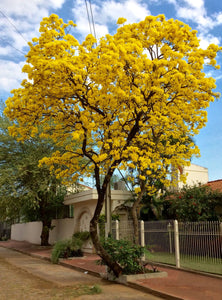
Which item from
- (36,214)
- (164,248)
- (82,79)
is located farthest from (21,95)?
(36,214)

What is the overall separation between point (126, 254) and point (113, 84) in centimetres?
508

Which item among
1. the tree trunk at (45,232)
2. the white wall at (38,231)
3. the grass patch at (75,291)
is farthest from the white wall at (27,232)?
the grass patch at (75,291)

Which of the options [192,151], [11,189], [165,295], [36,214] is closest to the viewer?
[165,295]

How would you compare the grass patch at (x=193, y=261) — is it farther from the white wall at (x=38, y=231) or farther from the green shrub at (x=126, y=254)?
the white wall at (x=38, y=231)

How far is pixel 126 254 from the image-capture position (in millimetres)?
9805

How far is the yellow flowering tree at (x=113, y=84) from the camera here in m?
8.94

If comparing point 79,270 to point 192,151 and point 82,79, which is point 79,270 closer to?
point 192,151

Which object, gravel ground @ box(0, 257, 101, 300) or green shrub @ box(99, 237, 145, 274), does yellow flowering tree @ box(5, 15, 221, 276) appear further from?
gravel ground @ box(0, 257, 101, 300)

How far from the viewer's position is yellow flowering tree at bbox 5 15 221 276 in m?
8.94

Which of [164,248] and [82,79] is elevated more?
[82,79]

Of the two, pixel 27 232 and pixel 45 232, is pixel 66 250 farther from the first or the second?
pixel 27 232

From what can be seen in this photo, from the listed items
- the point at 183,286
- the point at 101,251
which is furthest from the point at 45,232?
the point at 183,286

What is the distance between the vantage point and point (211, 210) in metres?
15.2

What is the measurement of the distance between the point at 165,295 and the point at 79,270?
543 cm
